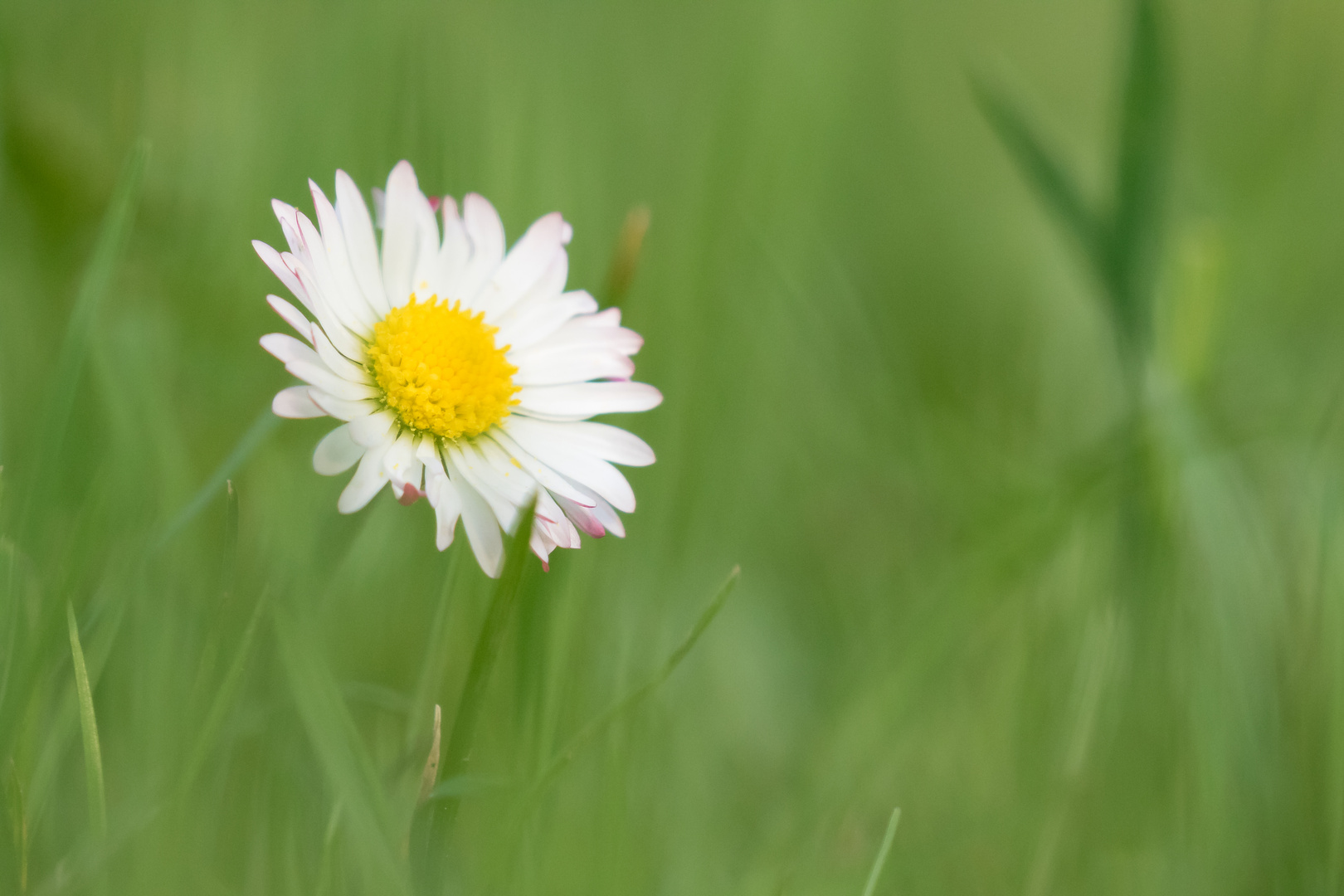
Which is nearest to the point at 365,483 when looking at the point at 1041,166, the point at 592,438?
the point at 592,438

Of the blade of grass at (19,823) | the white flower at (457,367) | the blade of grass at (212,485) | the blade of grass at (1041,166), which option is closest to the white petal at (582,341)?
the white flower at (457,367)

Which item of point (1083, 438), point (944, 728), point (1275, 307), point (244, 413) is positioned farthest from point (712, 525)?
point (1275, 307)

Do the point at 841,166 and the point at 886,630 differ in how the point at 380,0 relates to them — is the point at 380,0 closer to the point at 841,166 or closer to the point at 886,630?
the point at 841,166

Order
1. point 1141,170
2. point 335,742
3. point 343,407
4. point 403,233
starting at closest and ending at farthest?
point 335,742, point 343,407, point 403,233, point 1141,170

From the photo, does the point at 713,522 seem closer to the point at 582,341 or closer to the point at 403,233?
the point at 582,341

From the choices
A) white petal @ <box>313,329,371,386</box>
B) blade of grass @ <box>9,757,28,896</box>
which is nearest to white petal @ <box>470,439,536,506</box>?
white petal @ <box>313,329,371,386</box>
